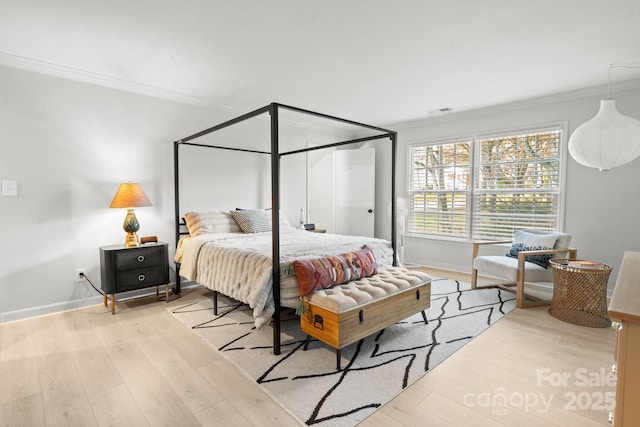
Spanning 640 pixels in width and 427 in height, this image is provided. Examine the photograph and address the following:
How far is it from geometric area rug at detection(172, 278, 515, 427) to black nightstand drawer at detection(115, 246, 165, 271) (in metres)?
0.61

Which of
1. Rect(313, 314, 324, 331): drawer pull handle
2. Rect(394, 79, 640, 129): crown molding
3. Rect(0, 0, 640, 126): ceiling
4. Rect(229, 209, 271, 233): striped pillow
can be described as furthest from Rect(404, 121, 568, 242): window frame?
Rect(313, 314, 324, 331): drawer pull handle

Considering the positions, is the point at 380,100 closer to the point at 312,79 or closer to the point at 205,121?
the point at 312,79

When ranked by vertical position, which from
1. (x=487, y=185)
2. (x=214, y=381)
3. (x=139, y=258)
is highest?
(x=487, y=185)

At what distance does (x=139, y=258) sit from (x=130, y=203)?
22.8 inches

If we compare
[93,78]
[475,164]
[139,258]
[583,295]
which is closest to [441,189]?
[475,164]

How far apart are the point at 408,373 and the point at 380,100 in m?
3.34

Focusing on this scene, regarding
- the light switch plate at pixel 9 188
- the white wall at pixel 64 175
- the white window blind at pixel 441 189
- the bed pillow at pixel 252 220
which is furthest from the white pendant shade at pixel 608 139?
the light switch plate at pixel 9 188

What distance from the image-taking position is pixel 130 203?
336 centimetres

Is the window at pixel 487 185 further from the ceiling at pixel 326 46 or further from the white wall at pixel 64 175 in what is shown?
the white wall at pixel 64 175

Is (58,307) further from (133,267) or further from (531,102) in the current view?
(531,102)

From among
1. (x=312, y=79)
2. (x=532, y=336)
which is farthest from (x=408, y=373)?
(x=312, y=79)

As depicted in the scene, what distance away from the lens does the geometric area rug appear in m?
1.90

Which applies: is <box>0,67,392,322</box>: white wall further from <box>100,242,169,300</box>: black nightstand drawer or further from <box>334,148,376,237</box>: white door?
<box>334,148,376,237</box>: white door

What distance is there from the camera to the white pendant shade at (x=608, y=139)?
102 inches
